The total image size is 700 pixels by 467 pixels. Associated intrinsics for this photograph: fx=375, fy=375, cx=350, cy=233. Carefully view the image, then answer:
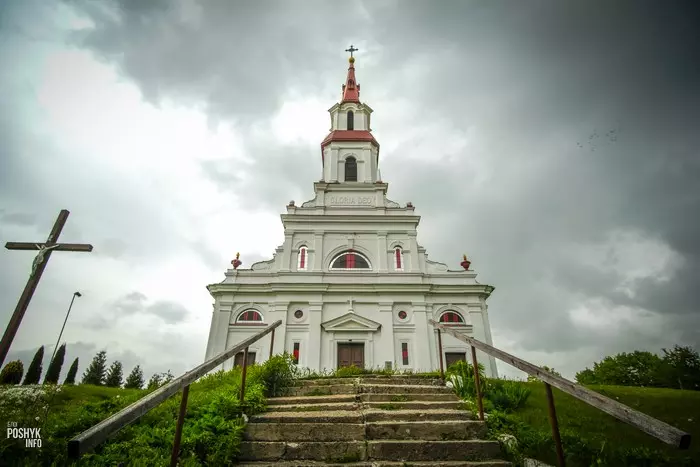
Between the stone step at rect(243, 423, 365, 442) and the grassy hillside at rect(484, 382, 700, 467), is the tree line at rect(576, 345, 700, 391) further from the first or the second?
the stone step at rect(243, 423, 365, 442)

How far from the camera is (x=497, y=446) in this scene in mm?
4926

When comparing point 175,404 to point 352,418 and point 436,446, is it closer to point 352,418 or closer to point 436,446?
point 352,418

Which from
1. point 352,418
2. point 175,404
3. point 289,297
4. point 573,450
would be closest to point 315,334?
point 289,297

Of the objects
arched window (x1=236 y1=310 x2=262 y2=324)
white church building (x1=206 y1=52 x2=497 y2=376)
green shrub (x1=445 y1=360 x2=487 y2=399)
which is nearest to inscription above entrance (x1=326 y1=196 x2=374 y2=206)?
white church building (x1=206 y1=52 x2=497 y2=376)

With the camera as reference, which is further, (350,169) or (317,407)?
(350,169)

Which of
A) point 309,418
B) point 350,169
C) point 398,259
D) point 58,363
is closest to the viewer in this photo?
point 309,418

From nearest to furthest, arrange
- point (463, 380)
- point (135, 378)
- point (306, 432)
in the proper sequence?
point (306, 432)
point (463, 380)
point (135, 378)

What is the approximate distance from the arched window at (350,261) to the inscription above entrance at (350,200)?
11.7 ft

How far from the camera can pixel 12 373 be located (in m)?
20.9

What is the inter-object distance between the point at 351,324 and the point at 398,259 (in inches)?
189

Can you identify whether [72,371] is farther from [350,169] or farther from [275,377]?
[275,377]

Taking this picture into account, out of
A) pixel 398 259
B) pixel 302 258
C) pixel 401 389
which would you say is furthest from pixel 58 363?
pixel 401 389

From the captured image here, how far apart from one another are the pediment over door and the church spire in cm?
1765

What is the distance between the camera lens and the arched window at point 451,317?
19.5m
